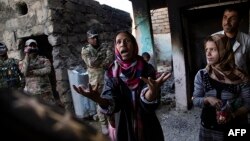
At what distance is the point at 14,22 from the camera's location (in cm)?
641

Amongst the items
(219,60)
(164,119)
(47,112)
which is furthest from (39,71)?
(47,112)

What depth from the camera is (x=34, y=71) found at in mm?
5102

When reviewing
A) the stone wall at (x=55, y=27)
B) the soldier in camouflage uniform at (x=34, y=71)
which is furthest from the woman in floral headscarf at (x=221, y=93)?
the stone wall at (x=55, y=27)

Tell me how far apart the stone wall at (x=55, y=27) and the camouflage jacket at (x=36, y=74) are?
2.29 ft

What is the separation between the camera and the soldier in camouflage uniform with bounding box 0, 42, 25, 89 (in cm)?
474

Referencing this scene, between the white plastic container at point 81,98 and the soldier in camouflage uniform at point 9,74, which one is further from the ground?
the soldier in camouflage uniform at point 9,74

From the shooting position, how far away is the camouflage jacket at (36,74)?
16.7 feet

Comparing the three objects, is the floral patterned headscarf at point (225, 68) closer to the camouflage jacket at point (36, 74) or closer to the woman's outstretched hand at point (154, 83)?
the woman's outstretched hand at point (154, 83)

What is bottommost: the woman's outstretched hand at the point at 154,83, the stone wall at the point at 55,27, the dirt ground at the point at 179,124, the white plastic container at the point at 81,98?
the dirt ground at the point at 179,124

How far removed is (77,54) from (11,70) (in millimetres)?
1792

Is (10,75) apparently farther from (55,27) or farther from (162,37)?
(162,37)

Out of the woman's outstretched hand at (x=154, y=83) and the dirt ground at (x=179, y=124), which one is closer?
the woman's outstretched hand at (x=154, y=83)

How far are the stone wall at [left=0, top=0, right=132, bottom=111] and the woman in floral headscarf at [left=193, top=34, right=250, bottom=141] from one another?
389 centimetres

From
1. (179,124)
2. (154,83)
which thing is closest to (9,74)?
(179,124)
